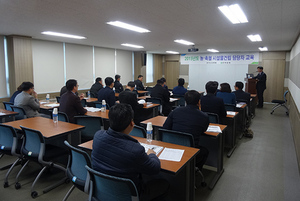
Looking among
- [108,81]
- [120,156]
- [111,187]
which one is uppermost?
[108,81]

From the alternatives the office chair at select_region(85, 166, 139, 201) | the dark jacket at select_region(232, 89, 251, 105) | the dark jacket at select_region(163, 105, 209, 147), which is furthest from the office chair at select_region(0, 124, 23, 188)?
the dark jacket at select_region(232, 89, 251, 105)

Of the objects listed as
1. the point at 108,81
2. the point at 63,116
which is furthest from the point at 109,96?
the point at 63,116

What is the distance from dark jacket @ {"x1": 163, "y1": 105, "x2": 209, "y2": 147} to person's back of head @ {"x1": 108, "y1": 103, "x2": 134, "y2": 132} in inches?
45.2

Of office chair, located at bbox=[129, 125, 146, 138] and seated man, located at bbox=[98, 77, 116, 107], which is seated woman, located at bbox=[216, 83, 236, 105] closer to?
seated man, located at bbox=[98, 77, 116, 107]

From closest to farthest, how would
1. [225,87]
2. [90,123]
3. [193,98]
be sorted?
1. [193,98]
2. [90,123]
3. [225,87]

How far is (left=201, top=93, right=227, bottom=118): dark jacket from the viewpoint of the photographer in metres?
3.83

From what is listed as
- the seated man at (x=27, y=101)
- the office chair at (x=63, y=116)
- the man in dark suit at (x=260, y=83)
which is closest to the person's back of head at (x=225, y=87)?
the office chair at (x=63, y=116)

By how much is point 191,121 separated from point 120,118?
4.08 feet

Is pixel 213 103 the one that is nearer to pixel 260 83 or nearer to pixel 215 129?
pixel 215 129

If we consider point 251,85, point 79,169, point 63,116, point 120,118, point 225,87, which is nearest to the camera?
point 120,118

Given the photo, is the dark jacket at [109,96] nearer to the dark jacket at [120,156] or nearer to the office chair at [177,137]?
the office chair at [177,137]

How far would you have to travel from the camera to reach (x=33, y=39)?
717 cm

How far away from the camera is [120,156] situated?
1.57m

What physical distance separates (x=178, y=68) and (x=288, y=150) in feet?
32.1
